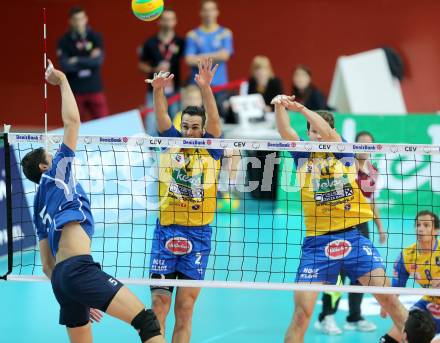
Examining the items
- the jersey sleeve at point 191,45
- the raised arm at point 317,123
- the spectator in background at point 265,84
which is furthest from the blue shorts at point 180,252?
the jersey sleeve at point 191,45

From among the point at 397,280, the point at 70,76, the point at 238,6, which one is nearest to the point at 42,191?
the point at 397,280

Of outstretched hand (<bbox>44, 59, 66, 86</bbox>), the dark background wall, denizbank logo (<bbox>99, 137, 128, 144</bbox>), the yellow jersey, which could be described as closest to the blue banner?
denizbank logo (<bbox>99, 137, 128, 144</bbox>)

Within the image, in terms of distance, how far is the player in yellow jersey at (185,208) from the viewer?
827cm

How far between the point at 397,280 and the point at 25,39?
14.1 meters

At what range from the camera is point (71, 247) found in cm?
733

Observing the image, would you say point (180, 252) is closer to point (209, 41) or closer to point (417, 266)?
point (417, 266)

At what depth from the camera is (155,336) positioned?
23.6 ft

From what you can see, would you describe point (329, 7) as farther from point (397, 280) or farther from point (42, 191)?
point (42, 191)

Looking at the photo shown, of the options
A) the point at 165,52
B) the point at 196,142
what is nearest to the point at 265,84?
the point at 165,52

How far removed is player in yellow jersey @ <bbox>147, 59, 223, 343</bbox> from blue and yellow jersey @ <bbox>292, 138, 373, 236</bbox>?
0.84m

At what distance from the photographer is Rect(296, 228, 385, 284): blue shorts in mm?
8359

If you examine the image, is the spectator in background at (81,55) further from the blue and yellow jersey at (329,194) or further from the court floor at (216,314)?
the blue and yellow jersey at (329,194)

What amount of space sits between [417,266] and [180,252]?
2.27m

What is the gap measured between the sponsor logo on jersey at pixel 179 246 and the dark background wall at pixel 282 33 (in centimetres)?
1244
